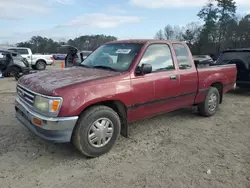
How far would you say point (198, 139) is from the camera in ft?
13.8

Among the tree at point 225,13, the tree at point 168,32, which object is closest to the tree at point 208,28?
the tree at point 225,13

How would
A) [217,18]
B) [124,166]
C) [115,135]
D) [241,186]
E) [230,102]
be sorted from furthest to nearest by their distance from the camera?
[217,18]
[230,102]
[115,135]
[124,166]
[241,186]

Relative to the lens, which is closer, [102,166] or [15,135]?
[102,166]

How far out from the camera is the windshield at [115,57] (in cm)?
400

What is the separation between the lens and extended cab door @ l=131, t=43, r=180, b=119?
388cm

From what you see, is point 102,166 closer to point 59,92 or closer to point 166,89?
point 59,92

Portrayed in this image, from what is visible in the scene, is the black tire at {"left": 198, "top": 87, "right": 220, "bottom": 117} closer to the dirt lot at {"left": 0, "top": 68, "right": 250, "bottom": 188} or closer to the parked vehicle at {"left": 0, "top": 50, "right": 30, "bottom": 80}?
the dirt lot at {"left": 0, "top": 68, "right": 250, "bottom": 188}

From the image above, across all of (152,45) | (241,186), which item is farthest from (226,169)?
(152,45)

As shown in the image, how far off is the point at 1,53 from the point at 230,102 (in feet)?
42.3

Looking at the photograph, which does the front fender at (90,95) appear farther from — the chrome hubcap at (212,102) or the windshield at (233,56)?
the windshield at (233,56)

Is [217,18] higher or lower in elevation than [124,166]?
higher

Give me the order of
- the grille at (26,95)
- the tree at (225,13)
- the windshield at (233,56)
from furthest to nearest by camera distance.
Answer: the tree at (225,13)
the windshield at (233,56)
the grille at (26,95)

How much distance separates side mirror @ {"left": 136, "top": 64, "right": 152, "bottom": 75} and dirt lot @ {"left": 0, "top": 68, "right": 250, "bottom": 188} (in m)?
1.22

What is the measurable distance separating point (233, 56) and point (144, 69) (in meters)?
5.86
